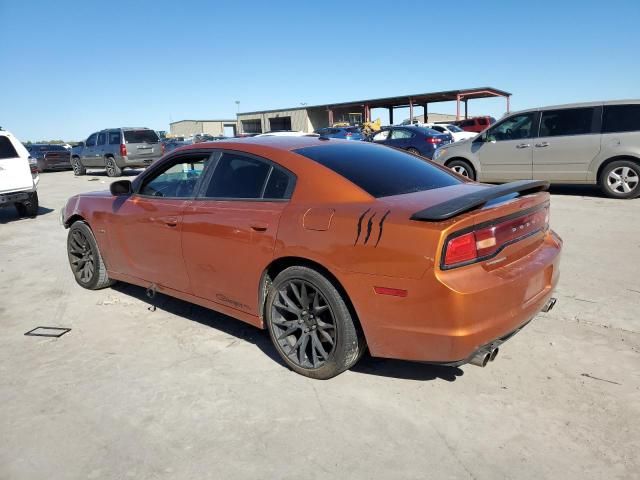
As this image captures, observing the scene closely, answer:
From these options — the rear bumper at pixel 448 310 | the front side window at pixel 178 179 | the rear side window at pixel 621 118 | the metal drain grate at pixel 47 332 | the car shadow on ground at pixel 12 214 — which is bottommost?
the metal drain grate at pixel 47 332

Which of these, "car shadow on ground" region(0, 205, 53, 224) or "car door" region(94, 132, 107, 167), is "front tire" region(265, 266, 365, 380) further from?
"car door" region(94, 132, 107, 167)

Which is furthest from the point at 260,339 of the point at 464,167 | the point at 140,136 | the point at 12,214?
the point at 140,136

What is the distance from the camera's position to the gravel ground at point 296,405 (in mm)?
2398

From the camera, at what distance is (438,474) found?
229 cm

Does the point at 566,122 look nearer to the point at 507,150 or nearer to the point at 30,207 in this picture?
the point at 507,150

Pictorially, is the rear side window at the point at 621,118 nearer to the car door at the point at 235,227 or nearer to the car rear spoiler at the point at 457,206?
the car rear spoiler at the point at 457,206

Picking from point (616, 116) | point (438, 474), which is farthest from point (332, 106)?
point (438, 474)

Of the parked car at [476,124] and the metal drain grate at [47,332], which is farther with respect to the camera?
the parked car at [476,124]

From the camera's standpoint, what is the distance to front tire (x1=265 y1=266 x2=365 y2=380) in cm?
295

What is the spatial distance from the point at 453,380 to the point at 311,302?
1.01 m

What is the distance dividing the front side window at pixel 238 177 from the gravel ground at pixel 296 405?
113 cm

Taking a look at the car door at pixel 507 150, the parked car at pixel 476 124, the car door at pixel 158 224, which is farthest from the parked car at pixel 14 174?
the parked car at pixel 476 124

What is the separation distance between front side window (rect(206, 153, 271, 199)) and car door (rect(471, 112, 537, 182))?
7.86 meters

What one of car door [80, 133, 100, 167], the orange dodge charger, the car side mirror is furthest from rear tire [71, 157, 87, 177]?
the orange dodge charger
